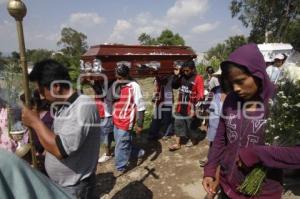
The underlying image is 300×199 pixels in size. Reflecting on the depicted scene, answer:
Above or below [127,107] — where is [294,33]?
above

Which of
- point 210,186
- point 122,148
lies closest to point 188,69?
point 122,148

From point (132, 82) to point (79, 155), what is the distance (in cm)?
320

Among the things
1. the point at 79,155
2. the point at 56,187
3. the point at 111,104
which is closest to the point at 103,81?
the point at 111,104

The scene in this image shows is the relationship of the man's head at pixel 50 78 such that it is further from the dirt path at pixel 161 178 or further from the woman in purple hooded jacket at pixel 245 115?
the dirt path at pixel 161 178

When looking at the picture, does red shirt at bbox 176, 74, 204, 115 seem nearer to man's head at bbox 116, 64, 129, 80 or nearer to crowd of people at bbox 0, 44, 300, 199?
man's head at bbox 116, 64, 129, 80

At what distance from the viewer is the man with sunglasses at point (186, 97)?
21.4ft

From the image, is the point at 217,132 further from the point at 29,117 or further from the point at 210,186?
the point at 29,117

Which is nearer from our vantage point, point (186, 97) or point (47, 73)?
point (47, 73)

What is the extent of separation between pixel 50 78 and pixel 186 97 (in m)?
4.25

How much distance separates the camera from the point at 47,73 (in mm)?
2621

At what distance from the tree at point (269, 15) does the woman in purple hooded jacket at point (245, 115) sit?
9815mm

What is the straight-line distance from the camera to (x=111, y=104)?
19.9 feet

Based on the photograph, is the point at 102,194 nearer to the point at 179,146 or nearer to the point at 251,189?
the point at 179,146

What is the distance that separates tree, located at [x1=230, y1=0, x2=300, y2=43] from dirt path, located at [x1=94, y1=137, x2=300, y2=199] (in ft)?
23.5
